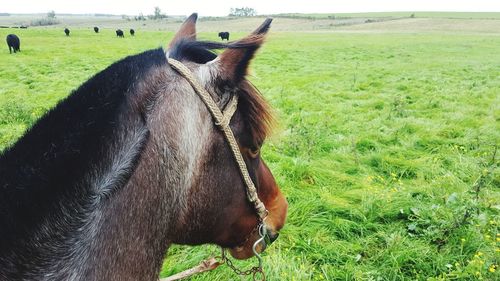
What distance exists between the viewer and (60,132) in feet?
4.07

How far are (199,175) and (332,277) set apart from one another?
2.25 m

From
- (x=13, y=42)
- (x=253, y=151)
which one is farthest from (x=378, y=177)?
(x=13, y=42)

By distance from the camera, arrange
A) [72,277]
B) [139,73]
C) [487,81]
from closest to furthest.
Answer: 1. [72,277]
2. [139,73]
3. [487,81]

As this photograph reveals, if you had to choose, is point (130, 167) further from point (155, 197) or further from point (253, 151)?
point (253, 151)

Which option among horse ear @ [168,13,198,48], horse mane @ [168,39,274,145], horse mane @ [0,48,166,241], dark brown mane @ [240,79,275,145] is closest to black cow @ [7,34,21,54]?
horse ear @ [168,13,198,48]

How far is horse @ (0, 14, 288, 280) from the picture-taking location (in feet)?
3.83

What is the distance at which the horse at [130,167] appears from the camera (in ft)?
3.83

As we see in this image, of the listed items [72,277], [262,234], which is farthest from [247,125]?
[72,277]

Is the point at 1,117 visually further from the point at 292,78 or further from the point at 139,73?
the point at 292,78

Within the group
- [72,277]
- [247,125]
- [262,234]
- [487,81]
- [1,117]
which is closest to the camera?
[72,277]

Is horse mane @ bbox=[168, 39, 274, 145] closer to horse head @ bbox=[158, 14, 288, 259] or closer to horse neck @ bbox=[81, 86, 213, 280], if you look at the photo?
horse head @ bbox=[158, 14, 288, 259]

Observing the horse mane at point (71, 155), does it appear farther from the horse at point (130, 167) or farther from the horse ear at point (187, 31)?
the horse ear at point (187, 31)

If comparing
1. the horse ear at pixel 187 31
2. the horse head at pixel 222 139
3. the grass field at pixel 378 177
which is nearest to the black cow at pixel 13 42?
the grass field at pixel 378 177

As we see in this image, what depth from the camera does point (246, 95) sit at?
5.08 feet
